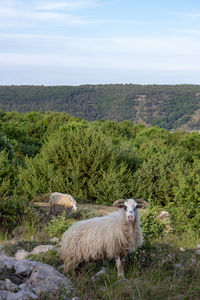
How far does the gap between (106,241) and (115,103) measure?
11015 centimetres

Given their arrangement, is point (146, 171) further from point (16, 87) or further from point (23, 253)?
point (16, 87)

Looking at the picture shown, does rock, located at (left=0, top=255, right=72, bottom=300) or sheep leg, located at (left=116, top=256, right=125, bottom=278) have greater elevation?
rock, located at (left=0, top=255, right=72, bottom=300)

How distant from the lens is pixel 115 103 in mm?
113875

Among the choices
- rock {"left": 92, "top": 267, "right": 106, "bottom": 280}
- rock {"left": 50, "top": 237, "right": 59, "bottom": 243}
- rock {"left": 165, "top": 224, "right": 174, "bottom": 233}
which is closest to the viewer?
rock {"left": 92, "top": 267, "right": 106, "bottom": 280}

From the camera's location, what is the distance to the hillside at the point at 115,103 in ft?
333

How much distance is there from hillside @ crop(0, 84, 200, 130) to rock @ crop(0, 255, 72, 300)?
90680mm

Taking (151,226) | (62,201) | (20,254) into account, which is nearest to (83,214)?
(62,201)

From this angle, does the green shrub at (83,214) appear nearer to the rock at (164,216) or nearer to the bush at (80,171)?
the rock at (164,216)

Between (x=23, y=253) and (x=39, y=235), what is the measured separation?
5.97 feet

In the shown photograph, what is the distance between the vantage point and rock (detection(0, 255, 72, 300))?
3.45 m

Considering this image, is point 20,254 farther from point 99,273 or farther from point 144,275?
point 144,275

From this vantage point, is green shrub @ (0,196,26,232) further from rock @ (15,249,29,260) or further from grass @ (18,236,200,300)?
grass @ (18,236,200,300)

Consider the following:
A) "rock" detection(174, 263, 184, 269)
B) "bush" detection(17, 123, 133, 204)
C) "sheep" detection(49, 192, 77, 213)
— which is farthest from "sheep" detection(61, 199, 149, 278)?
"bush" detection(17, 123, 133, 204)

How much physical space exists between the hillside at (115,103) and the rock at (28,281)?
90680 millimetres
